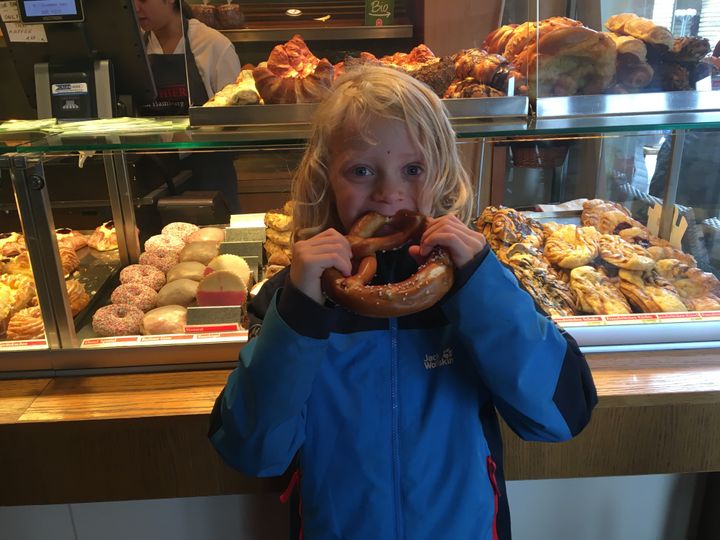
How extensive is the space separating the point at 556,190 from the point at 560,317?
921mm

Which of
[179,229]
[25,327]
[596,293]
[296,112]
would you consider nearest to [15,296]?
[25,327]

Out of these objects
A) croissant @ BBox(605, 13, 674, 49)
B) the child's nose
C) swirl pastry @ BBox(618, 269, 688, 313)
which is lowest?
swirl pastry @ BBox(618, 269, 688, 313)

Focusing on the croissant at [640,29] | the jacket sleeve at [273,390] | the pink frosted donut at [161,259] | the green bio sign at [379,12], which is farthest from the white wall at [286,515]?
the green bio sign at [379,12]

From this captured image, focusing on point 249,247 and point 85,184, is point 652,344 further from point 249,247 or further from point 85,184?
point 85,184

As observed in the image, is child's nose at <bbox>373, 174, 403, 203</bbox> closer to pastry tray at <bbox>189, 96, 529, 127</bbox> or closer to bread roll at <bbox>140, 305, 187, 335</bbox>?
pastry tray at <bbox>189, 96, 529, 127</bbox>

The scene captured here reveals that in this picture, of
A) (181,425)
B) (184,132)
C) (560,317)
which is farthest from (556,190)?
(181,425)

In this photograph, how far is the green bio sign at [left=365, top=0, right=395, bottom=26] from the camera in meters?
3.83

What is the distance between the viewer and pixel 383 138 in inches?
44.4

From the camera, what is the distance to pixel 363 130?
113cm

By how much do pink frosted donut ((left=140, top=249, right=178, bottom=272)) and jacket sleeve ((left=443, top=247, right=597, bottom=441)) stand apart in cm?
137

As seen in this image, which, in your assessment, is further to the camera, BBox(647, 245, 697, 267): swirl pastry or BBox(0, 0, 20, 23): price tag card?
BBox(0, 0, 20, 23): price tag card

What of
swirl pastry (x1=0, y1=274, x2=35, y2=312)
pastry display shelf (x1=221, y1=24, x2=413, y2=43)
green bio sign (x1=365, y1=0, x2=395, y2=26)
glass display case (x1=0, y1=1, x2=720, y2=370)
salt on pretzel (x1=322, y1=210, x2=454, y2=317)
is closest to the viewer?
salt on pretzel (x1=322, y1=210, x2=454, y2=317)

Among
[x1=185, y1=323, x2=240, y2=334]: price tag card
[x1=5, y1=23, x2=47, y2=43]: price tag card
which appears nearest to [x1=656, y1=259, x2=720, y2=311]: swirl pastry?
[x1=185, y1=323, x2=240, y2=334]: price tag card

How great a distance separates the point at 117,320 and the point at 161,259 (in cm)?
42
